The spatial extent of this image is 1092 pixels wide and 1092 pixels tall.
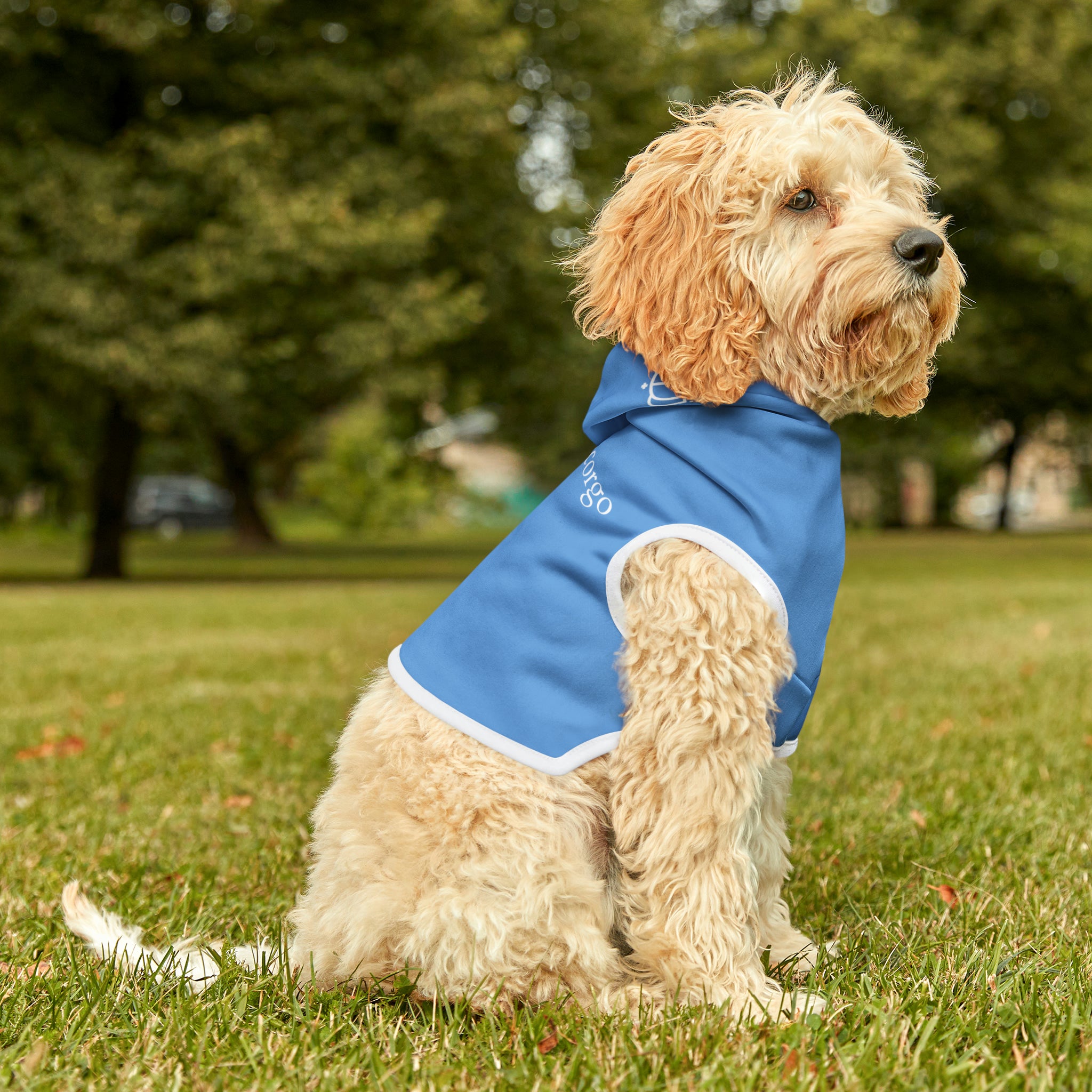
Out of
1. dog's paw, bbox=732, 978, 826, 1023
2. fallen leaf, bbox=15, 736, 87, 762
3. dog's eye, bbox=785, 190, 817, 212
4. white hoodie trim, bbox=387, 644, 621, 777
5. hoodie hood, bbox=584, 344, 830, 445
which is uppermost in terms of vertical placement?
dog's eye, bbox=785, 190, 817, 212

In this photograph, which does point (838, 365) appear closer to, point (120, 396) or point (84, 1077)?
point (84, 1077)

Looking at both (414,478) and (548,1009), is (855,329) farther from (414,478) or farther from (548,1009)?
(414,478)

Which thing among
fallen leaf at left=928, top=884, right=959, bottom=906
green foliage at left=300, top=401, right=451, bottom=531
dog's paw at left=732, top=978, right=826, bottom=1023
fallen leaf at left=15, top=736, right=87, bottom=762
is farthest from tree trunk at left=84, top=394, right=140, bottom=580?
green foliage at left=300, top=401, right=451, bottom=531

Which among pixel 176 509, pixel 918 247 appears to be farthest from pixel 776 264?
pixel 176 509

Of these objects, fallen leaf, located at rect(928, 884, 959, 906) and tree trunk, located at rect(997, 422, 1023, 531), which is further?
tree trunk, located at rect(997, 422, 1023, 531)

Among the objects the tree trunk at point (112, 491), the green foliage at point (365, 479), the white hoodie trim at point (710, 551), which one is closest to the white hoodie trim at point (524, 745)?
the white hoodie trim at point (710, 551)

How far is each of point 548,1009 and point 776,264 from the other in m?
1.88

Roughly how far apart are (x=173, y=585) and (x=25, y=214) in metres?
5.85

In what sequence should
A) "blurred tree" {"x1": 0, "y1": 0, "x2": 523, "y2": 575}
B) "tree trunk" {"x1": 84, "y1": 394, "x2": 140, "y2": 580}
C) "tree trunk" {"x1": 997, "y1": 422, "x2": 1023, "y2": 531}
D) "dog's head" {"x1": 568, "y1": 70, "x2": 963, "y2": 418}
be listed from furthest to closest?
"tree trunk" {"x1": 997, "y1": 422, "x2": 1023, "y2": 531} < "tree trunk" {"x1": 84, "y1": 394, "x2": 140, "y2": 580} < "blurred tree" {"x1": 0, "y1": 0, "x2": 523, "y2": 575} < "dog's head" {"x1": 568, "y1": 70, "x2": 963, "y2": 418}

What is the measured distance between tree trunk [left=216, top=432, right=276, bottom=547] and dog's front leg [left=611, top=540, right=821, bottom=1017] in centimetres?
2979

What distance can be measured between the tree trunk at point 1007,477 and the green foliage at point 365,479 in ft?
64.7

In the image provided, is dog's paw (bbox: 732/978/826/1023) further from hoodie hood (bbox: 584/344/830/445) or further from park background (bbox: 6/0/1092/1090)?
hoodie hood (bbox: 584/344/830/445)

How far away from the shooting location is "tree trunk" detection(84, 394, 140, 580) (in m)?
19.8

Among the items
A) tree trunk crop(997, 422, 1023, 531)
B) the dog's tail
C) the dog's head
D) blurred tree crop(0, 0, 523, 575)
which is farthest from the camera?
tree trunk crop(997, 422, 1023, 531)
